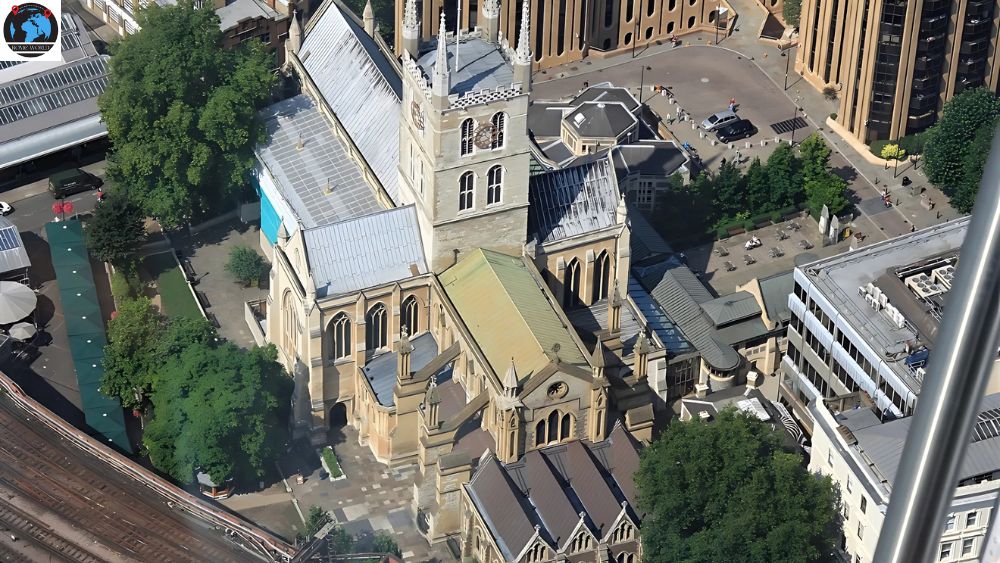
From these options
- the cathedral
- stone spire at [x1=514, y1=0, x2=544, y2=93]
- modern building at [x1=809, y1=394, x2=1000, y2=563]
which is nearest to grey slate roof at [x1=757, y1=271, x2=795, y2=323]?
the cathedral

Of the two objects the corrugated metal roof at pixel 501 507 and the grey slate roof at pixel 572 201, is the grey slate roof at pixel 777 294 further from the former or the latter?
the corrugated metal roof at pixel 501 507

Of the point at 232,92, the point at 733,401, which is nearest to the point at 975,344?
the point at 733,401

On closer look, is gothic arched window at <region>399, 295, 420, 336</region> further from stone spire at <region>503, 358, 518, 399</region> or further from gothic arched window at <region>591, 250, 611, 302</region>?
gothic arched window at <region>591, 250, 611, 302</region>

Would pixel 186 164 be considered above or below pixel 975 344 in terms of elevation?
below

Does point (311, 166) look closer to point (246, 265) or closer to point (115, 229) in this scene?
point (246, 265)

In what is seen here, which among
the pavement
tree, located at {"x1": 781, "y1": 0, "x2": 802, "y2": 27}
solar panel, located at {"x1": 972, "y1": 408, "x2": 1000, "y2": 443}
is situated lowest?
the pavement

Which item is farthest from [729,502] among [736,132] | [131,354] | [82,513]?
[736,132]

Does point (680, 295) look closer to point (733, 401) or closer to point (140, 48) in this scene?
point (733, 401)
